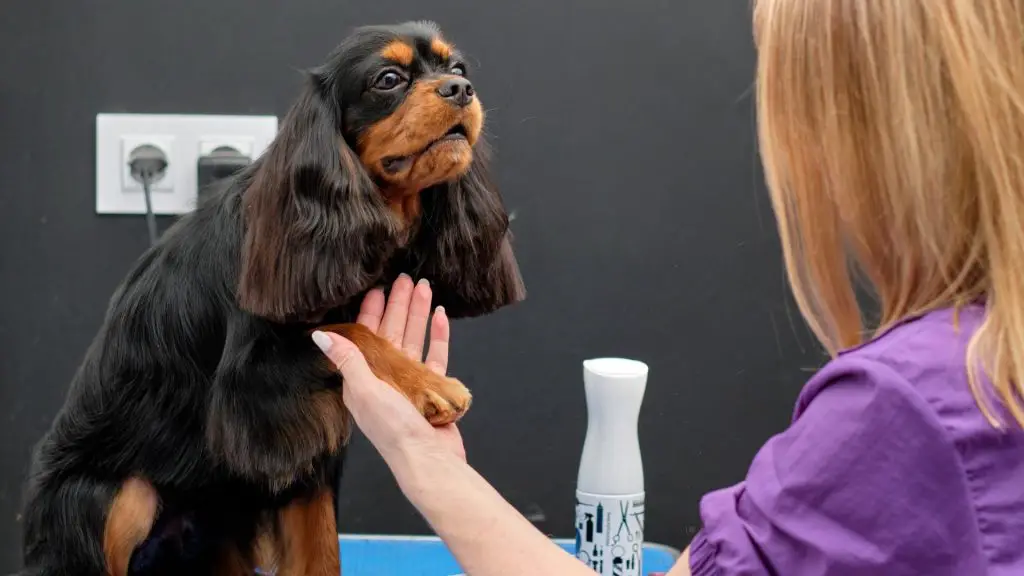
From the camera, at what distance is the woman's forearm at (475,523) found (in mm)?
805

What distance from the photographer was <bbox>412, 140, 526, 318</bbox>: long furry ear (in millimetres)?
1104

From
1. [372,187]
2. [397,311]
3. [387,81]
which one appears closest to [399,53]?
[387,81]

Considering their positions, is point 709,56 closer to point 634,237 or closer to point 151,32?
point 634,237

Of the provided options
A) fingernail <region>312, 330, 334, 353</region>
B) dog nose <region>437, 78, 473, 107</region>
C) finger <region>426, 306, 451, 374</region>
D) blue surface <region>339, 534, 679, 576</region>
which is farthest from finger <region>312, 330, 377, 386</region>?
blue surface <region>339, 534, 679, 576</region>

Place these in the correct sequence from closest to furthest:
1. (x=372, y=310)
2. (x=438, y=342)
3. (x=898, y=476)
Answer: (x=898, y=476)
(x=372, y=310)
(x=438, y=342)

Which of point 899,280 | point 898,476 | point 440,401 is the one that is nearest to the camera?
point 898,476

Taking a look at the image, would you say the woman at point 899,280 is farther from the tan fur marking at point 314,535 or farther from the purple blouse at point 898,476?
the tan fur marking at point 314,535

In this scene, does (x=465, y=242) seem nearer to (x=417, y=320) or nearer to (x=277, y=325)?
(x=417, y=320)

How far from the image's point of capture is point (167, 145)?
161 centimetres

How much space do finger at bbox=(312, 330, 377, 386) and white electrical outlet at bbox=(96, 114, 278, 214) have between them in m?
0.75

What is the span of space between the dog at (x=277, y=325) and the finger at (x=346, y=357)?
4 cm

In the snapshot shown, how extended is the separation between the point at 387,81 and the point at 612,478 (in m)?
0.55

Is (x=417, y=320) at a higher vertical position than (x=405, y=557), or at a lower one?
higher

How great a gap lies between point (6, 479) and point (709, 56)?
4.63 feet
